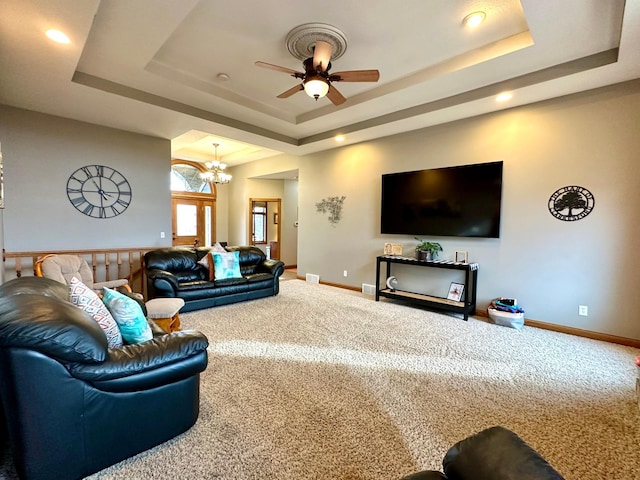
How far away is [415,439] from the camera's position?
186 cm

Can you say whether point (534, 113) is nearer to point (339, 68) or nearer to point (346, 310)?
point (339, 68)

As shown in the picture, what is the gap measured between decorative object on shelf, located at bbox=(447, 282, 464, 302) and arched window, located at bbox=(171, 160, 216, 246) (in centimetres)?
677

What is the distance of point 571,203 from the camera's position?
3719 mm

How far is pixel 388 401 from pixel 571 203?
Answer: 3.36 m

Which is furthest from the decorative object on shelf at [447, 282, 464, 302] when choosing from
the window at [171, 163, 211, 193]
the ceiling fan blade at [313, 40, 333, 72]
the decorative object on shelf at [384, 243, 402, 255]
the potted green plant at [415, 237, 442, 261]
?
the window at [171, 163, 211, 193]

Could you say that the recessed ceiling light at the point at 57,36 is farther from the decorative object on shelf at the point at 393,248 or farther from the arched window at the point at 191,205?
the arched window at the point at 191,205

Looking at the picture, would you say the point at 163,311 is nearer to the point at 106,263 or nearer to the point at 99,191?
the point at 106,263

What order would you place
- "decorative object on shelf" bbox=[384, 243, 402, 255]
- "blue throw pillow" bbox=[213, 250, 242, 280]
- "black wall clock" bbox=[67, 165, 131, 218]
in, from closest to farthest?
1. "black wall clock" bbox=[67, 165, 131, 218]
2. "blue throw pillow" bbox=[213, 250, 242, 280]
3. "decorative object on shelf" bbox=[384, 243, 402, 255]

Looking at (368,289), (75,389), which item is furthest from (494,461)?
(368,289)

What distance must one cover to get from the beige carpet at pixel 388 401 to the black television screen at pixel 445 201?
4.99ft

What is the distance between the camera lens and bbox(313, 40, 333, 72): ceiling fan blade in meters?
2.77

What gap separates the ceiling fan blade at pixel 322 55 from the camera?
2.77 meters

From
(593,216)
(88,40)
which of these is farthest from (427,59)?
(88,40)

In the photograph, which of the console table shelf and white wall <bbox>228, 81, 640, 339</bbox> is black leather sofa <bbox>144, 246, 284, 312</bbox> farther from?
white wall <bbox>228, 81, 640, 339</bbox>
